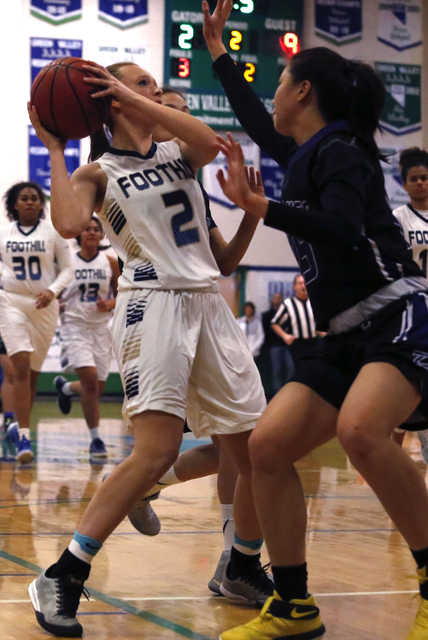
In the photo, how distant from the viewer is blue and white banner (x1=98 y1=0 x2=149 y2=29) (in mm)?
15547

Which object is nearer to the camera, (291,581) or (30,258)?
(291,581)

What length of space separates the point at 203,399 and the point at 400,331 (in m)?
0.85

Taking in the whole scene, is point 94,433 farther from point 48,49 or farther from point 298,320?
point 48,49

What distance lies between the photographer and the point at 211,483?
5.98 m

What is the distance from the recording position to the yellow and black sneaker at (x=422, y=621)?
7.88 ft

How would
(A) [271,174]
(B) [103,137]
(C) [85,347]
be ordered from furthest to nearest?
(A) [271,174]
(C) [85,347]
(B) [103,137]

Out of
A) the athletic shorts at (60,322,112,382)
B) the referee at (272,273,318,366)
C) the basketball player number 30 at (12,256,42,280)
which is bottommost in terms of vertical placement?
the referee at (272,273,318,366)

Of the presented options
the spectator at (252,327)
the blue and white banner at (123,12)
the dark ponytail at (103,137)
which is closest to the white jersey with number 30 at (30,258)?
the dark ponytail at (103,137)

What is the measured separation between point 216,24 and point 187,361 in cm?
125

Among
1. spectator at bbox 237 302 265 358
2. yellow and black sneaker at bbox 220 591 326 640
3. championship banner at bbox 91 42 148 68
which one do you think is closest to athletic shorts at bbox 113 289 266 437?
yellow and black sneaker at bbox 220 591 326 640

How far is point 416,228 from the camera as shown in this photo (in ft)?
18.0

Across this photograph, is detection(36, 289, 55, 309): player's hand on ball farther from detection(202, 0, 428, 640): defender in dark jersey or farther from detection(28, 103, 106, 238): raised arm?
detection(202, 0, 428, 640): defender in dark jersey

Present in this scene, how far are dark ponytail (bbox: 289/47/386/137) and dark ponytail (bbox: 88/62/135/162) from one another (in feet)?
2.67

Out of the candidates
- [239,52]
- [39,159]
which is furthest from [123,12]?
[39,159]
